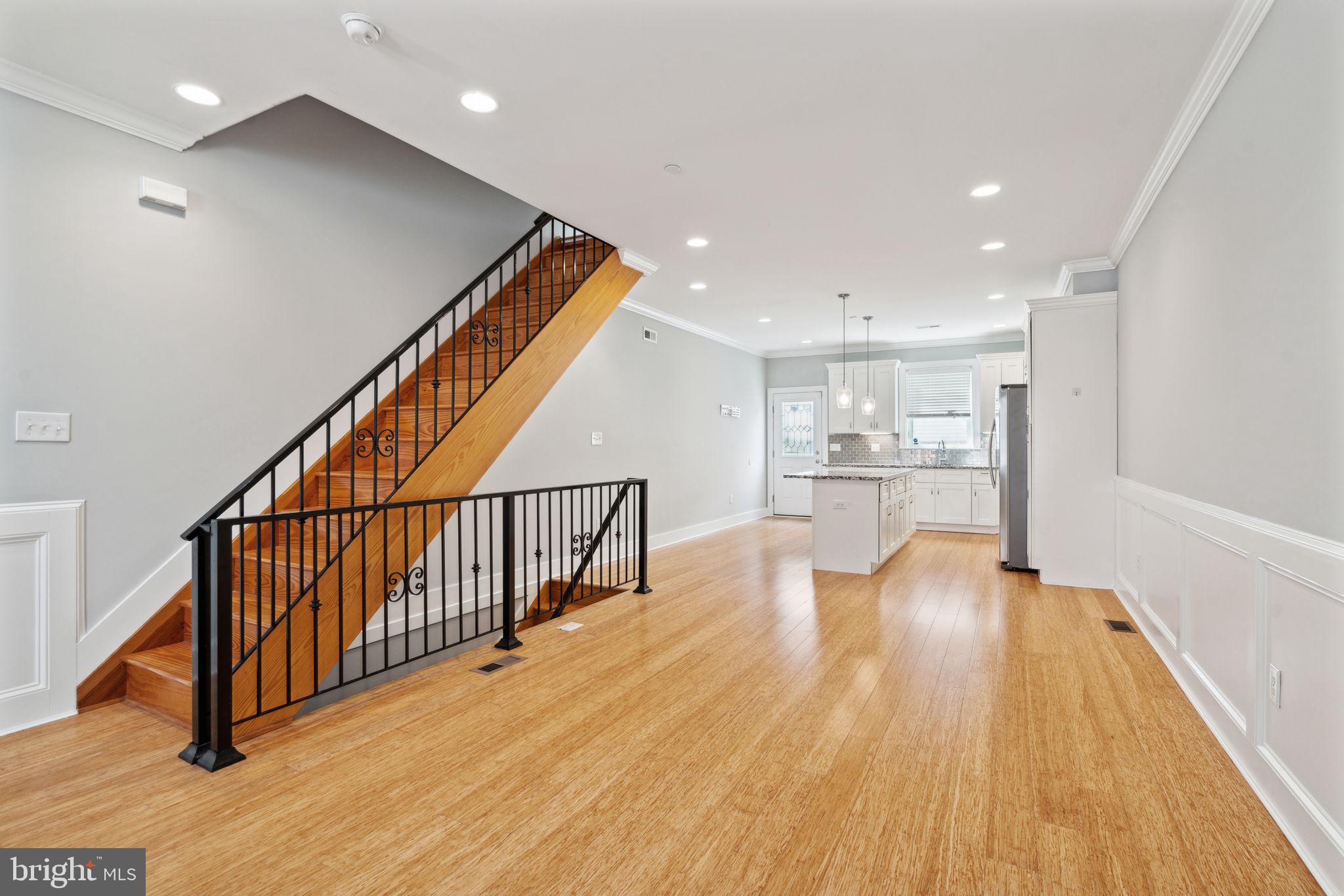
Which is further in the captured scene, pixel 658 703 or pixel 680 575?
pixel 680 575

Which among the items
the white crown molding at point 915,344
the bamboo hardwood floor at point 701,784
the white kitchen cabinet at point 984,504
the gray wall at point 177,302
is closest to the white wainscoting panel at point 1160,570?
the bamboo hardwood floor at point 701,784

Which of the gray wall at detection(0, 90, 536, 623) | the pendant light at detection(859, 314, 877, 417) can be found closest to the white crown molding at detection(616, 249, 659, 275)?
the gray wall at detection(0, 90, 536, 623)

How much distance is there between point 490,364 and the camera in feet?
14.1

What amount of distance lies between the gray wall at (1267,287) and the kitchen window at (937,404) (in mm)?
5883

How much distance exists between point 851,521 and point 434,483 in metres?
3.80

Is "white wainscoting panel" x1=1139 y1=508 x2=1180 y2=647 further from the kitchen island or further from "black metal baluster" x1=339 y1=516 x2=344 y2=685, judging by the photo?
"black metal baluster" x1=339 y1=516 x2=344 y2=685

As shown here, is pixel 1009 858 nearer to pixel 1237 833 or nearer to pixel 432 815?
pixel 1237 833

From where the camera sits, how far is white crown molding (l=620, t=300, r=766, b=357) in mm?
6738

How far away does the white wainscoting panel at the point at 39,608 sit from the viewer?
2580mm

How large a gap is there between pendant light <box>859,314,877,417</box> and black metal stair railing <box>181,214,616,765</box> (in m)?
4.10

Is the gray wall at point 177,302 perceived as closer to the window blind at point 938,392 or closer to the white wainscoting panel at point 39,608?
the white wainscoting panel at point 39,608

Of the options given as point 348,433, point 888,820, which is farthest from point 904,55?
point 348,433

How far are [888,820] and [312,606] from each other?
2.47 m

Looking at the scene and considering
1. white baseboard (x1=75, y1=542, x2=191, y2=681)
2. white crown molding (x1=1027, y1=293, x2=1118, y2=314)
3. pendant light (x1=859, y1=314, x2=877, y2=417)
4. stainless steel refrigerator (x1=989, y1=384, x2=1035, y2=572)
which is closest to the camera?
white baseboard (x1=75, y1=542, x2=191, y2=681)
